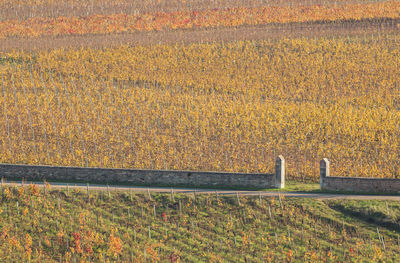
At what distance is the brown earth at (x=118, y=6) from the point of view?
97125 millimetres

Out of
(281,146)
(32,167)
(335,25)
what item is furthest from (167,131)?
(335,25)

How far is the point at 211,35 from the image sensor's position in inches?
3270

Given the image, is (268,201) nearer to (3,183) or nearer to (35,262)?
(35,262)

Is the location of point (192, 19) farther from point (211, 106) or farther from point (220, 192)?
point (220, 192)

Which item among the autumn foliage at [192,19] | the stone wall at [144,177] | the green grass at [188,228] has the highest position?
the autumn foliage at [192,19]

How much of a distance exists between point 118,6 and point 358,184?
222 ft

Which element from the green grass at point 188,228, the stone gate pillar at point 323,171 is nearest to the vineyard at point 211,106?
the stone gate pillar at point 323,171

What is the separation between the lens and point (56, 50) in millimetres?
79125

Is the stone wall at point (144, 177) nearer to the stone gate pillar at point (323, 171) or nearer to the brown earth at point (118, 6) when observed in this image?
the stone gate pillar at point (323, 171)

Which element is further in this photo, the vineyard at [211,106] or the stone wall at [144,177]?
the vineyard at [211,106]

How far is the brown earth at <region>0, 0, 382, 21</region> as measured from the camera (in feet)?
319

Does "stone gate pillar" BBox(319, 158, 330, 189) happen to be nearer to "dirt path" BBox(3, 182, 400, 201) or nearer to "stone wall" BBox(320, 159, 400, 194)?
"stone wall" BBox(320, 159, 400, 194)

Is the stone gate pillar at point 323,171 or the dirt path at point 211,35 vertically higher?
the dirt path at point 211,35

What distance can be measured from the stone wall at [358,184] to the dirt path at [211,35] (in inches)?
1650
